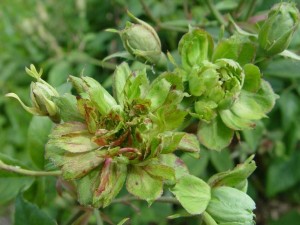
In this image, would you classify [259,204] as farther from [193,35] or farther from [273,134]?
[193,35]

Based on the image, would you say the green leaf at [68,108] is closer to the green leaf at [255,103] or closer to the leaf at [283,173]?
the green leaf at [255,103]

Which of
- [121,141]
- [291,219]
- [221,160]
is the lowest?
[291,219]

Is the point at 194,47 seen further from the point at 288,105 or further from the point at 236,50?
the point at 288,105

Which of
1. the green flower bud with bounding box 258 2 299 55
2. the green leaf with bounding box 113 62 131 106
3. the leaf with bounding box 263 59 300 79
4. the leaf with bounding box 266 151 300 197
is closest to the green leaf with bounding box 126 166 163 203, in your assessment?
the green leaf with bounding box 113 62 131 106

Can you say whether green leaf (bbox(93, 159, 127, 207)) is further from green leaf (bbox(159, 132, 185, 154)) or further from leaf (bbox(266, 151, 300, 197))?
leaf (bbox(266, 151, 300, 197))

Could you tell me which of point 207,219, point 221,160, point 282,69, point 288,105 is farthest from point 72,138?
point 288,105

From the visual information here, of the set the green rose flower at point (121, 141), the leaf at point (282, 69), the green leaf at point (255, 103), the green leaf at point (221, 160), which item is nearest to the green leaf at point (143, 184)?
the green rose flower at point (121, 141)
